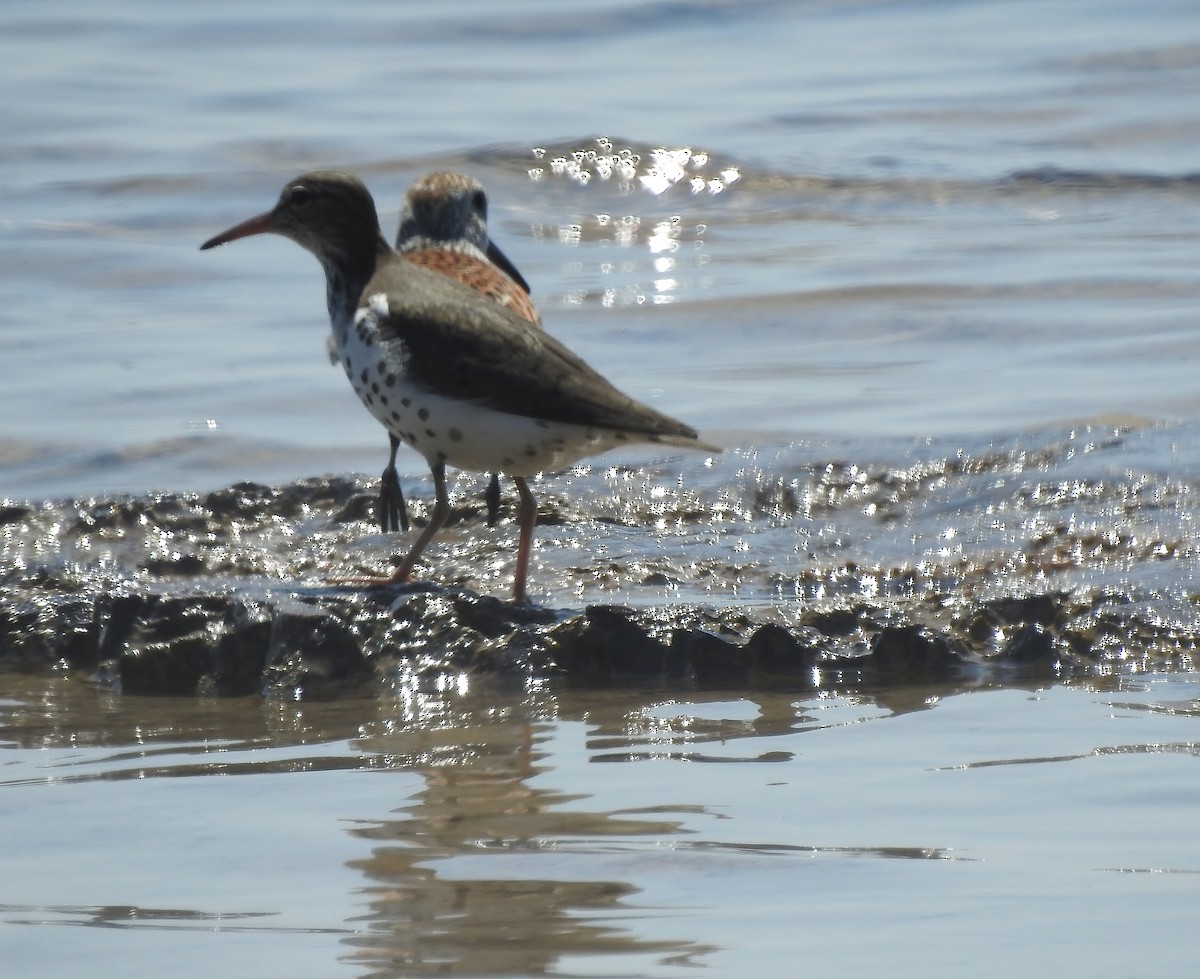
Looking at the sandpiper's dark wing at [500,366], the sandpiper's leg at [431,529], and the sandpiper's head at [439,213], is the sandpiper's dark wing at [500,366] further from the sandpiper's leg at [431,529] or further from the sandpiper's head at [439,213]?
the sandpiper's head at [439,213]

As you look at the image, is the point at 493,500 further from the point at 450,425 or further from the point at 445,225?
the point at 445,225

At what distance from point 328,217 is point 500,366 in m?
0.95

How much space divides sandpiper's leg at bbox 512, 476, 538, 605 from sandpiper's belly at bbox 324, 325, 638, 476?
0.40 feet

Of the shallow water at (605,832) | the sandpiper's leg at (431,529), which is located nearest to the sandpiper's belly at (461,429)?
the sandpiper's leg at (431,529)

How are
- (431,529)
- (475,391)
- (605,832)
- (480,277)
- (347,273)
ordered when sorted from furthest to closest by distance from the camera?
(480,277), (347,273), (431,529), (475,391), (605,832)

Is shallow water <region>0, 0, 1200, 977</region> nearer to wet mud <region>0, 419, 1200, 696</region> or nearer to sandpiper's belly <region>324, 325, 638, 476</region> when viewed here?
wet mud <region>0, 419, 1200, 696</region>

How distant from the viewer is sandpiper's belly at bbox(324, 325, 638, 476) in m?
5.42

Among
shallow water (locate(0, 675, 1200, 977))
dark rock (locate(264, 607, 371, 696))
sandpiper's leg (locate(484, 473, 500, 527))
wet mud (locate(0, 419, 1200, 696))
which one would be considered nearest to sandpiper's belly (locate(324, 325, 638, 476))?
wet mud (locate(0, 419, 1200, 696))

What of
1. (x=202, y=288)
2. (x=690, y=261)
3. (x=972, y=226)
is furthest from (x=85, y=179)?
(x=972, y=226)

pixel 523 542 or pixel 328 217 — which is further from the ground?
pixel 328 217

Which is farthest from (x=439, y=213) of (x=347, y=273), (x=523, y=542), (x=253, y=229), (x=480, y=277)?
A: (x=523, y=542)

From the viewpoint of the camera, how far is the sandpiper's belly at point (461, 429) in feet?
17.8

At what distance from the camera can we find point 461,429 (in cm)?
546

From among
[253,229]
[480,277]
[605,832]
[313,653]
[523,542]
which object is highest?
[253,229]
